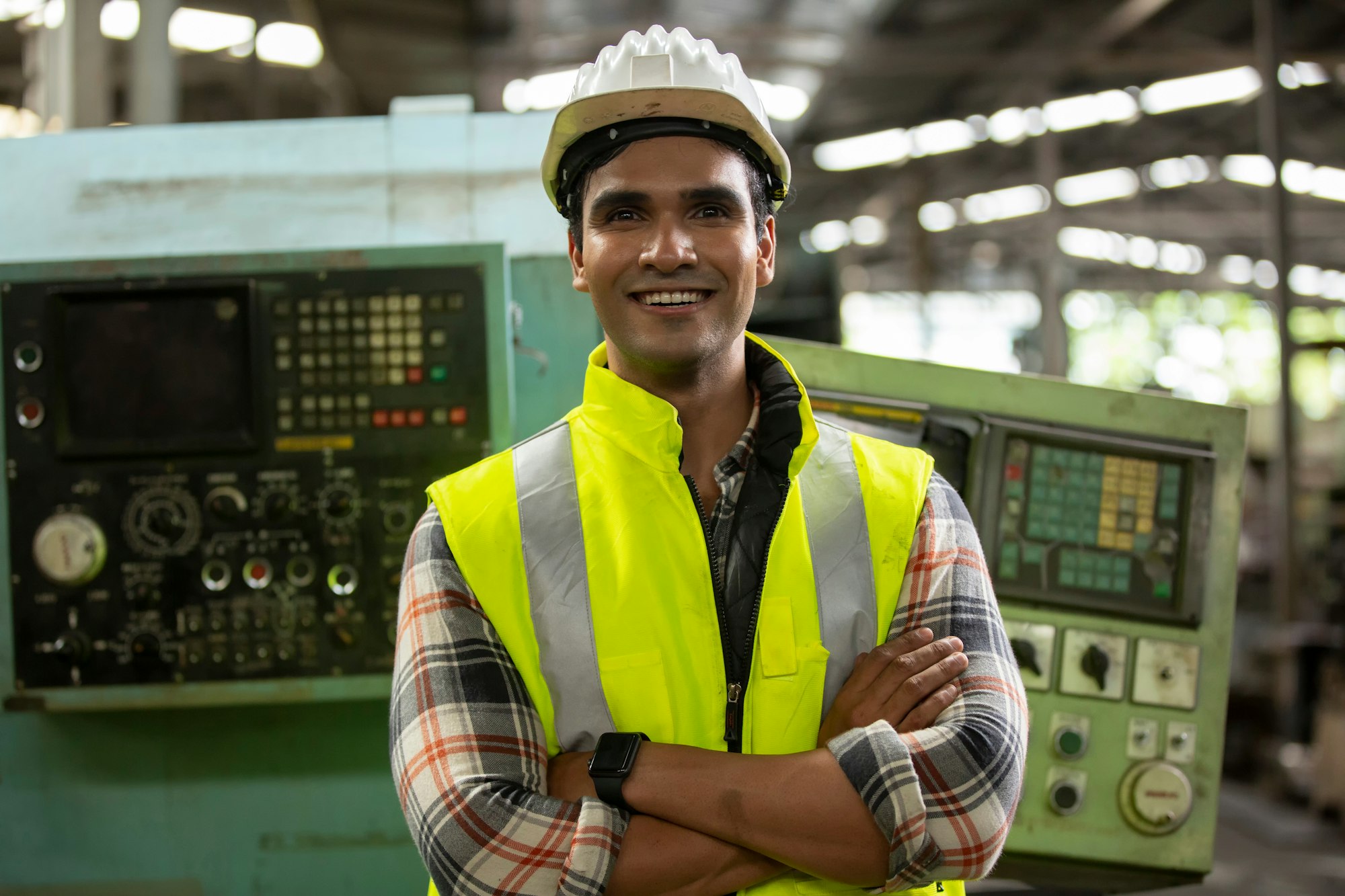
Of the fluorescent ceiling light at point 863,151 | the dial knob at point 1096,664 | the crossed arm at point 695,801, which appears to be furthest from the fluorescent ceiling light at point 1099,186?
the crossed arm at point 695,801

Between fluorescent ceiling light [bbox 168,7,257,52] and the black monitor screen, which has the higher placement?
fluorescent ceiling light [bbox 168,7,257,52]

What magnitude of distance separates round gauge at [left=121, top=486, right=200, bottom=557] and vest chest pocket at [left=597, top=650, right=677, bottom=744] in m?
0.75

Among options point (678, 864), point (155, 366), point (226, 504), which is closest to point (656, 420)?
point (678, 864)

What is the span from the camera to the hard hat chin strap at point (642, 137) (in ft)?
3.81

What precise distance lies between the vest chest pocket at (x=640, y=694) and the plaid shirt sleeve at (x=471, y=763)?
3.3 inches

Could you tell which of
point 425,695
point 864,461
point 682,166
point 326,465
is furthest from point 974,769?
point 326,465

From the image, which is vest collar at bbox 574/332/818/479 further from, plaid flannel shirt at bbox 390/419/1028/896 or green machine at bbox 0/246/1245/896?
green machine at bbox 0/246/1245/896

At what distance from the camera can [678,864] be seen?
1002mm

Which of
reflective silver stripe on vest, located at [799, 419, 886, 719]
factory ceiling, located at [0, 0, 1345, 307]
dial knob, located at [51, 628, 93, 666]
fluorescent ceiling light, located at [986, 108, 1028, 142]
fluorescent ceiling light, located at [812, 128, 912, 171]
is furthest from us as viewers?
fluorescent ceiling light, located at [812, 128, 912, 171]

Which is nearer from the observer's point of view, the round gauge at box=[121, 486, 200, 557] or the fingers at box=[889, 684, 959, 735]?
the fingers at box=[889, 684, 959, 735]

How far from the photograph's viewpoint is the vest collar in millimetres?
1137

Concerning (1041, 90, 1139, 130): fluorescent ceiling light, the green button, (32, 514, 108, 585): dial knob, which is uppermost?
(1041, 90, 1139, 130): fluorescent ceiling light

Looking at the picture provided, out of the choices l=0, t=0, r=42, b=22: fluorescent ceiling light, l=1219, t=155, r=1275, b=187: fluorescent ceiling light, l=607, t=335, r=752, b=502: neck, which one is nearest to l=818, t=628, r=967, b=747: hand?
l=607, t=335, r=752, b=502: neck

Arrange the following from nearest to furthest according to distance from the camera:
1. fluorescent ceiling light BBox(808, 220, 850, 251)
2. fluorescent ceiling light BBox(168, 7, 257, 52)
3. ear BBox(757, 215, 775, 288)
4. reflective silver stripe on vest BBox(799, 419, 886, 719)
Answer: reflective silver stripe on vest BBox(799, 419, 886, 719)
ear BBox(757, 215, 775, 288)
fluorescent ceiling light BBox(168, 7, 257, 52)
fluorescent ceiling light BBox(808, 220, 850, 251)
